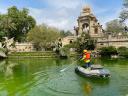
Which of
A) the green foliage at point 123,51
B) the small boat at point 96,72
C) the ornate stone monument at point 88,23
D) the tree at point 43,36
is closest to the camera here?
the small boat at point 96,72

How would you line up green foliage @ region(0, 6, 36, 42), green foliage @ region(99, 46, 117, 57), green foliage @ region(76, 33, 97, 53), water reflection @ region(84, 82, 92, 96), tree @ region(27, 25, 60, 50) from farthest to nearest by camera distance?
1. green foliage @ region(0, 6, 36, 42)
2. tree @ region(27, 25, 60, 50)
3. green foliage @ region(76, 33, 97, 53)
4. green foliage @ region(99, 46, 117, 57)
5. water reflection @ region(84, 82, 92, 96)

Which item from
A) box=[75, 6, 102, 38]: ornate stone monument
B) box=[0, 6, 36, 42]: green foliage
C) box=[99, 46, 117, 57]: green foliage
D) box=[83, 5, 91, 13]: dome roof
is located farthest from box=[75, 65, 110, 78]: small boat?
box=[83, 5, 91, 13]: dome roof

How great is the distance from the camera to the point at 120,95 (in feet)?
54.9

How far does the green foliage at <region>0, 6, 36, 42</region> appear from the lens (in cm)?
Result: 8256

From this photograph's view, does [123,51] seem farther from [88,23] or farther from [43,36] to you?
[88,23]

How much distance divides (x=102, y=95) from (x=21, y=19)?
2970 inches

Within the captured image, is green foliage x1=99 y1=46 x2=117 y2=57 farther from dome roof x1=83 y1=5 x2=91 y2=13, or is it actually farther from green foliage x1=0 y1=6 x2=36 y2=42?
green foliage x1=0 y1=6 x2=36 y2=42

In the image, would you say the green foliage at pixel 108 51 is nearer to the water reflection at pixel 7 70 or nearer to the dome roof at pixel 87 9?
the water reflection at pixel 7 70

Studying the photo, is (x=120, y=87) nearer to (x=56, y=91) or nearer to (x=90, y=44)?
(x=56, y=91)

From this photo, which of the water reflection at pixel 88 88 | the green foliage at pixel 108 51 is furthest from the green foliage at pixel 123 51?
the water reflection at pixel 88 88

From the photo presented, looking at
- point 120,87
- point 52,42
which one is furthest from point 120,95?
point 52,42

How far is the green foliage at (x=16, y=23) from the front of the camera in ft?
271

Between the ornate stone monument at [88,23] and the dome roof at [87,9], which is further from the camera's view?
the dome roof at [87,9]

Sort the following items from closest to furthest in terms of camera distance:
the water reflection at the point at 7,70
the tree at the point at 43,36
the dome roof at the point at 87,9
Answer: the water reflection at the point at 7,70 → the tree at the point at 43,36 → the dome roof at the point at 87,9
